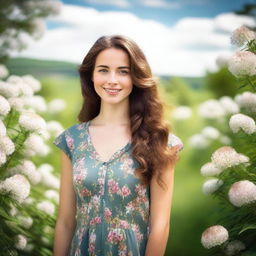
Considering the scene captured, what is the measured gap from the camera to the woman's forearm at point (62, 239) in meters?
2.26

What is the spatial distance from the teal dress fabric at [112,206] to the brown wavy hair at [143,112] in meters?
0.05

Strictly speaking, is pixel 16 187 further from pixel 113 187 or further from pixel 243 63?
pixel 243 63

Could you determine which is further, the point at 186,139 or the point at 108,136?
the point at 186,139

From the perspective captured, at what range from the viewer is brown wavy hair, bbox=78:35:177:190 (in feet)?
6.81

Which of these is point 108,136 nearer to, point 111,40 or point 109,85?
point 109,85

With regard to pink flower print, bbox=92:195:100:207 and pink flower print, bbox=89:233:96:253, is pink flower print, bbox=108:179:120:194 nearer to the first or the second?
pink flower print, bbox=92:195:100:207

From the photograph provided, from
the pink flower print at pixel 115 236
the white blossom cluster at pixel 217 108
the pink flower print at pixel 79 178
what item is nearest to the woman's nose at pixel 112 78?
the pink flower print at pixel 79 178

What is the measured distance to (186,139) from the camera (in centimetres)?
403

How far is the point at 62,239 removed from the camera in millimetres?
2264

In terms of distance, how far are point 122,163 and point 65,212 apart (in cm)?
41

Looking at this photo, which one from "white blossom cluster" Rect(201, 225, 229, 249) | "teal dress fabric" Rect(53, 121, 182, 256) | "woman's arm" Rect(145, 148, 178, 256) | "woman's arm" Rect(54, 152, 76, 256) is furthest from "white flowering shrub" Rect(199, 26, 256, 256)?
"woman's arm" Rect(54, 152, 76, 256)

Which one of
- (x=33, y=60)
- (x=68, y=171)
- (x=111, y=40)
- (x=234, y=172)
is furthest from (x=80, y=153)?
(x=33, y=60)

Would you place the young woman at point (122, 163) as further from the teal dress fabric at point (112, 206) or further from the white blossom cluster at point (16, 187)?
the white blossom cluster at point (16, 187)

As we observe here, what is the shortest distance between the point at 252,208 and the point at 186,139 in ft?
5.59
